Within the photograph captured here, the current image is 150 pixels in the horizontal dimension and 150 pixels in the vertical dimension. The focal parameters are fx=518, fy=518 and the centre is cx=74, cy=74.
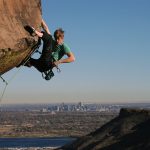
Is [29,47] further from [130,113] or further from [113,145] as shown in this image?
[130,113]

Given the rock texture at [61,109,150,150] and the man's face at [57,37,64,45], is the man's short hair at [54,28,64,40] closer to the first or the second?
the man's face at [57,37,64,45]

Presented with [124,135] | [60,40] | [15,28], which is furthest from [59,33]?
[124,135]

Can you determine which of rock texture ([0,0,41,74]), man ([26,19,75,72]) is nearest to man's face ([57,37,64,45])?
man ([26,19,75,72])

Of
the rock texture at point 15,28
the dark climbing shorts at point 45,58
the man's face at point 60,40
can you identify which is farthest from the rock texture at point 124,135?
the rock texture at point 15,28

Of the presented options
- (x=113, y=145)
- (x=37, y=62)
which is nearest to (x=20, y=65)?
(x=37, y=62)

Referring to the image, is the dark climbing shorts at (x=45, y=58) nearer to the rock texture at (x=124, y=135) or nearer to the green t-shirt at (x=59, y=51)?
the green t-shirt at (x=59, y=51)

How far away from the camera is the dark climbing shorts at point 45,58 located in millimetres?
7816

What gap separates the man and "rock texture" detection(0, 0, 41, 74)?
35 cm

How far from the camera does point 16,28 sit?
6.78m

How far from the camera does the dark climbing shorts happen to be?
782 cm

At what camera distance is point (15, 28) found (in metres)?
6.74

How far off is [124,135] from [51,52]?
68.5m

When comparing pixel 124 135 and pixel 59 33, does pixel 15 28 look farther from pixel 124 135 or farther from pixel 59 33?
pixel 124 135

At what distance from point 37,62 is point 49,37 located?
0.74 meters
